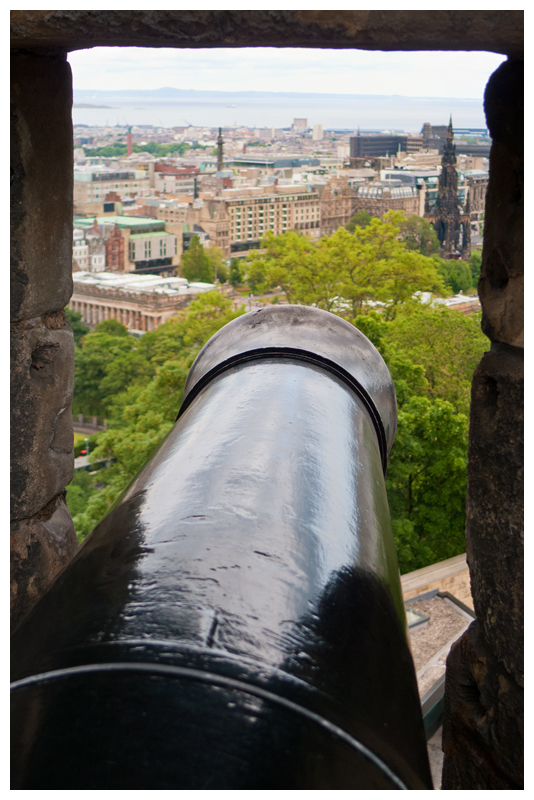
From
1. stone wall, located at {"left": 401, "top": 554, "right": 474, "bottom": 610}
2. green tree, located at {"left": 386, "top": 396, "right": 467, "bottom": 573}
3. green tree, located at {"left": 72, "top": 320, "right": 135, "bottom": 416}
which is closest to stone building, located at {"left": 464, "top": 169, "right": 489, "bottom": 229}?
green tree, located at {"left": 72, "top": 320, "right": 135, "bottom": 416}

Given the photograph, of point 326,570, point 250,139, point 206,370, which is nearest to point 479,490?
point 326,570

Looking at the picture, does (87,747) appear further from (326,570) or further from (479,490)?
(479,490)

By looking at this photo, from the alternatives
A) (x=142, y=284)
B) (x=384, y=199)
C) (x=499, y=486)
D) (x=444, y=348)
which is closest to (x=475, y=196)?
(x=384, y=199)

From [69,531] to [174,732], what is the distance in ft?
5.16

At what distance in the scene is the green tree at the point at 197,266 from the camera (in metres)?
60.2

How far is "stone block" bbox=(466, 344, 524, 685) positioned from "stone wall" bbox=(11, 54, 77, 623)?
1135mm

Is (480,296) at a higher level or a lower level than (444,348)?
higher

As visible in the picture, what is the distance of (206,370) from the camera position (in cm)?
239

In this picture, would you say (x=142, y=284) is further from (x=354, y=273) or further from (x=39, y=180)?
(x=39, y=180)

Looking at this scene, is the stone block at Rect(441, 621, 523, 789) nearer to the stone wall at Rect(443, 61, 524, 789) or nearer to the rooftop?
the stone wall at Rect(443, 61, 524, 789)

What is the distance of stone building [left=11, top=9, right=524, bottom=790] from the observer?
1498 millimetres

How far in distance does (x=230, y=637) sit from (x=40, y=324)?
133cm

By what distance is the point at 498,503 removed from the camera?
5.92ft

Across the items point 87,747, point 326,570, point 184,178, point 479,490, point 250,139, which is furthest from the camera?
point 250,139
